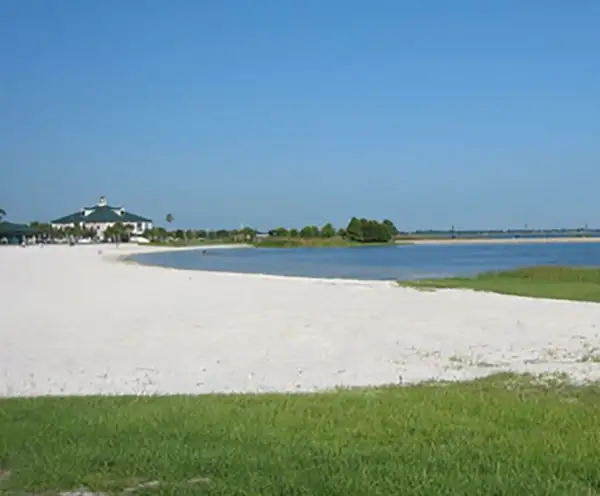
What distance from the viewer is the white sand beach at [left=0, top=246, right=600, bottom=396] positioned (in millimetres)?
11344

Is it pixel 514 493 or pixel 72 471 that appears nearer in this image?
pixel 514 493

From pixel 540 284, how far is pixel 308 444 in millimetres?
29963

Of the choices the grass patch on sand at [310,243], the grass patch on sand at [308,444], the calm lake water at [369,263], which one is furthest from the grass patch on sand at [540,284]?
the grass patch on sand at [310,243]

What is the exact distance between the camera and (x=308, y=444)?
6293 millimetres

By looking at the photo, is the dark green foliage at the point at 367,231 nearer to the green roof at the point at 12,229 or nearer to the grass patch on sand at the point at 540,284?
the green roof at the point at 12,229

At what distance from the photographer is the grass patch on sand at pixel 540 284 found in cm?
2902

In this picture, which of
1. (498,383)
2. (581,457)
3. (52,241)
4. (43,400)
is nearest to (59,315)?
(43,400)

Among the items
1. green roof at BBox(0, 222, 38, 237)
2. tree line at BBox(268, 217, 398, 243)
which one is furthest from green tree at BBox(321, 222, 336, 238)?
green roof at BBox(0, 222, 38, 237)

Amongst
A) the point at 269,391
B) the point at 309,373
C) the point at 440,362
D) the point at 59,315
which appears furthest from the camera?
the point at 59,315

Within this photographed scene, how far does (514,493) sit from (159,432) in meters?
3.14

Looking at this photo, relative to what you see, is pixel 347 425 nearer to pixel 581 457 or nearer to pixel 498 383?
pixel 581 457

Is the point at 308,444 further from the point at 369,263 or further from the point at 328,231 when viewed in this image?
the point at 328,231

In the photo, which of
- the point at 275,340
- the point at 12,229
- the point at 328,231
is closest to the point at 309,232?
the point at 328,231

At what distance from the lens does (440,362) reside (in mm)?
12828
